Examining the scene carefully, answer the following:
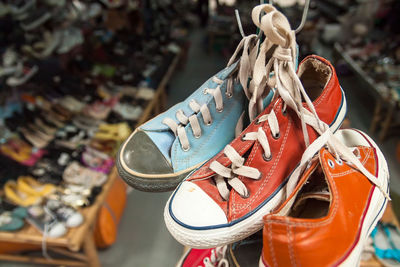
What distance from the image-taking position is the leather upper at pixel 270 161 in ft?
1.22

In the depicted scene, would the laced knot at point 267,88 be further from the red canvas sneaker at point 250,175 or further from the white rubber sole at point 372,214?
the white rubber sole at point 372,214

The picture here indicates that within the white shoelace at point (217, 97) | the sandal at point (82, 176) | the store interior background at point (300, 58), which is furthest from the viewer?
the sandal at point (82, 176)

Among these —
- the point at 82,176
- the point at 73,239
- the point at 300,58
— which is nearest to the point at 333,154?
the point at 300,58

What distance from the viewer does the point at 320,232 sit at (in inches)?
12.0

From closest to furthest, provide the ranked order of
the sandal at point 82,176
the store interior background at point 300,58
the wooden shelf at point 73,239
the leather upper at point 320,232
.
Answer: the leather upper at point 320,232 < the store interior background at point 300,58 < the wooden shelf at point 73,239 < the sandal at point 82,176

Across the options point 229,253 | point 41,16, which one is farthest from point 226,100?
point 41,16

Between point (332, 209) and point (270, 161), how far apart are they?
9cm

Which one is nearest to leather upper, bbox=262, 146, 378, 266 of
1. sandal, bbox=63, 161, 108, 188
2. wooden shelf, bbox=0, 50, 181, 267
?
wooden shelf, bbox=0, 50, 181, 267

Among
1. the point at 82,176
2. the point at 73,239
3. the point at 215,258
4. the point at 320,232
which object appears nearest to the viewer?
the point at 320,232

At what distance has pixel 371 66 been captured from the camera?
2084 mm

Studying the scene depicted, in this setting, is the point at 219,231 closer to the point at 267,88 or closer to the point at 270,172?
the point at 270,172

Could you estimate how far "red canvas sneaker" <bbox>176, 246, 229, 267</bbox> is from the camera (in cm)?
58

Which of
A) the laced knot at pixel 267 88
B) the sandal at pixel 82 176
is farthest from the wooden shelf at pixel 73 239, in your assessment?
the laced knot at pixel 267 88

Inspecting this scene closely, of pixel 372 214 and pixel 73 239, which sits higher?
pixel 372 214
